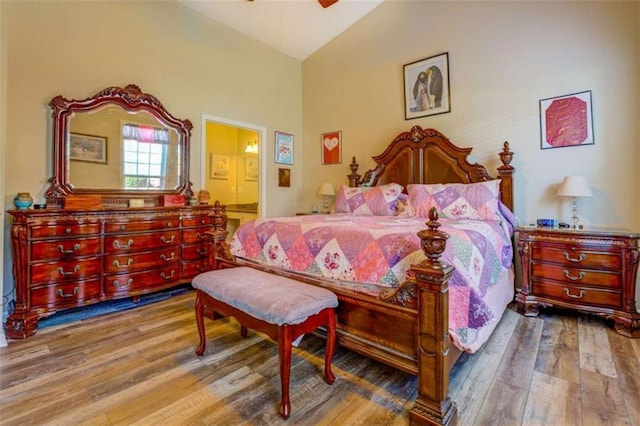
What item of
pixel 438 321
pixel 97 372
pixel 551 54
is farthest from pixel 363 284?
pixel 551 54

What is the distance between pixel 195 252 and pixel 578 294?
11.9ft

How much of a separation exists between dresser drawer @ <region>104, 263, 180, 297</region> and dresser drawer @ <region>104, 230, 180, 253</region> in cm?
24

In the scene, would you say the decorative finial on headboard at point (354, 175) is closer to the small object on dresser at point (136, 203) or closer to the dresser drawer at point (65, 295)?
the small object on dresser at point (136, 203)

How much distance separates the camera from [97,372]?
6.23ft

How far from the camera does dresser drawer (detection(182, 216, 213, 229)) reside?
3.38 meters

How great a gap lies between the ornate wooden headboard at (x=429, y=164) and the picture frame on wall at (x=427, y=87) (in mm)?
329

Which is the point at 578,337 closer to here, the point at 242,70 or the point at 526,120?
the point at 526,120

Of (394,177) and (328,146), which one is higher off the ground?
(328,146)

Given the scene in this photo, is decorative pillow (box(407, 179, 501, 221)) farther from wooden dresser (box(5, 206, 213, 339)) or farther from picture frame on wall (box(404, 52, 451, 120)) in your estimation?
wooden dresser (box(5, 206, 213, 339))

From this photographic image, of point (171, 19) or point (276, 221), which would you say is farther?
point (171, 19)

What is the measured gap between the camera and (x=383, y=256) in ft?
5.71

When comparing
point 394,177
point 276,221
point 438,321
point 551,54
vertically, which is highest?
point 551,54

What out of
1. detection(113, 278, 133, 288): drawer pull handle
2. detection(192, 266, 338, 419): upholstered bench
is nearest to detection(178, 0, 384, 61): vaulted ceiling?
detection(113, 278, 133, 288): drawer pull handle

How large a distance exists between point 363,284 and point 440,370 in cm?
57
